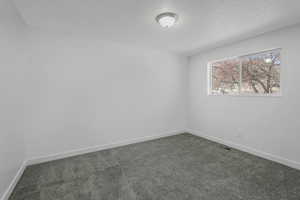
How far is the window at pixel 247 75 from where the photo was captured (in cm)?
264

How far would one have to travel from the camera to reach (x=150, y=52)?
11.8ft

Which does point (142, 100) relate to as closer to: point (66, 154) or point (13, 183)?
point (66, 154)

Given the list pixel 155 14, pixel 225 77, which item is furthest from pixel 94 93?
pixel 225 77

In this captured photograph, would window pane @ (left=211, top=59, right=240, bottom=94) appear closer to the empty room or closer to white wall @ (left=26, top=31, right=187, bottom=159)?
the empty room

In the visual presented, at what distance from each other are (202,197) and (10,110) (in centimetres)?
270

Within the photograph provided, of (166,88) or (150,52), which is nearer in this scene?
(150,52)

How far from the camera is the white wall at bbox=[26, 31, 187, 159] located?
2506 millimetres

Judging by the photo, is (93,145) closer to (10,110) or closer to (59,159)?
(59,159)

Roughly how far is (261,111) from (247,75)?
0.83 m

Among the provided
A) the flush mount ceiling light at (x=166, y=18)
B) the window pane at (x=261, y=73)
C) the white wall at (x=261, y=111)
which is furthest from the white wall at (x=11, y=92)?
the window pane at (x=261, y=73)

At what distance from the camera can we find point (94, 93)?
294 centimetres

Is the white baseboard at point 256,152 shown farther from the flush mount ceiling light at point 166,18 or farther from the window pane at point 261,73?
the flush mount ceiling light at point 166,18

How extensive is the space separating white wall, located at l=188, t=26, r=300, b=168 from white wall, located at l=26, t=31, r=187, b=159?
1.00 m

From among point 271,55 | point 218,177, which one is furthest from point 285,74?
point 218,177
